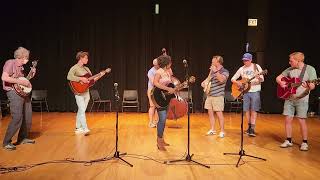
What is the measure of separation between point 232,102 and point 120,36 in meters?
4.30

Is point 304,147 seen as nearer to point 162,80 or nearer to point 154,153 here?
point 154,153

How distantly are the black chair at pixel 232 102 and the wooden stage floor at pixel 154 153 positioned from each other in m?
2.17

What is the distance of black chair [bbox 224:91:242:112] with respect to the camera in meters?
11.5

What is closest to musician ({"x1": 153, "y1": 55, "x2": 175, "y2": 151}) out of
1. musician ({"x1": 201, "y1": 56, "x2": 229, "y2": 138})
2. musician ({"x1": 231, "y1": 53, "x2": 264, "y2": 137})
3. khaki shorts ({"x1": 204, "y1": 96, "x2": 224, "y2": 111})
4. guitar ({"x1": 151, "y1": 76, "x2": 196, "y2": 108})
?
guitar ({"x1": 151, "y1": 76, "x2": 196, "y2": 108})

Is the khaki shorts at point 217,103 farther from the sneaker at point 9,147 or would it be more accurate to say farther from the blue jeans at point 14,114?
the sneaker at point 9,147

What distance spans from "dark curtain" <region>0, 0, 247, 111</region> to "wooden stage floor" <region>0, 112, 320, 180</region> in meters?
2.87

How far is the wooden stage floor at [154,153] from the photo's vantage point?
197 inches

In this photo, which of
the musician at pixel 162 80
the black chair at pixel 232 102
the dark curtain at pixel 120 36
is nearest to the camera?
the musician at pixel 162 80

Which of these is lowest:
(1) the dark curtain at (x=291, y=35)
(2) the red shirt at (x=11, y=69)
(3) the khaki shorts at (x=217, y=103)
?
(3) the khaki shorts at (x=217, y=103)

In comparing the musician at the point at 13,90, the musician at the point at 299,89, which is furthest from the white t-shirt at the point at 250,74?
the musician at the point at 13,90

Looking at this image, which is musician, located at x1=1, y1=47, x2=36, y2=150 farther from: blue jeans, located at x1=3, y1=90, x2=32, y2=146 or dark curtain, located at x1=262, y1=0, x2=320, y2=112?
dark curtain, located at x1=262, y1=0, x2=320, y2=112

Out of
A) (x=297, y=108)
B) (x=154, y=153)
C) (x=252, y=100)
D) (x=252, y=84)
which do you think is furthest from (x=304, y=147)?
(x=154, y=153)

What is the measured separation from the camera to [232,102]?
38.0 feet

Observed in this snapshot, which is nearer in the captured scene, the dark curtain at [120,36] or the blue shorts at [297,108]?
the blue shorts at [297,108]
